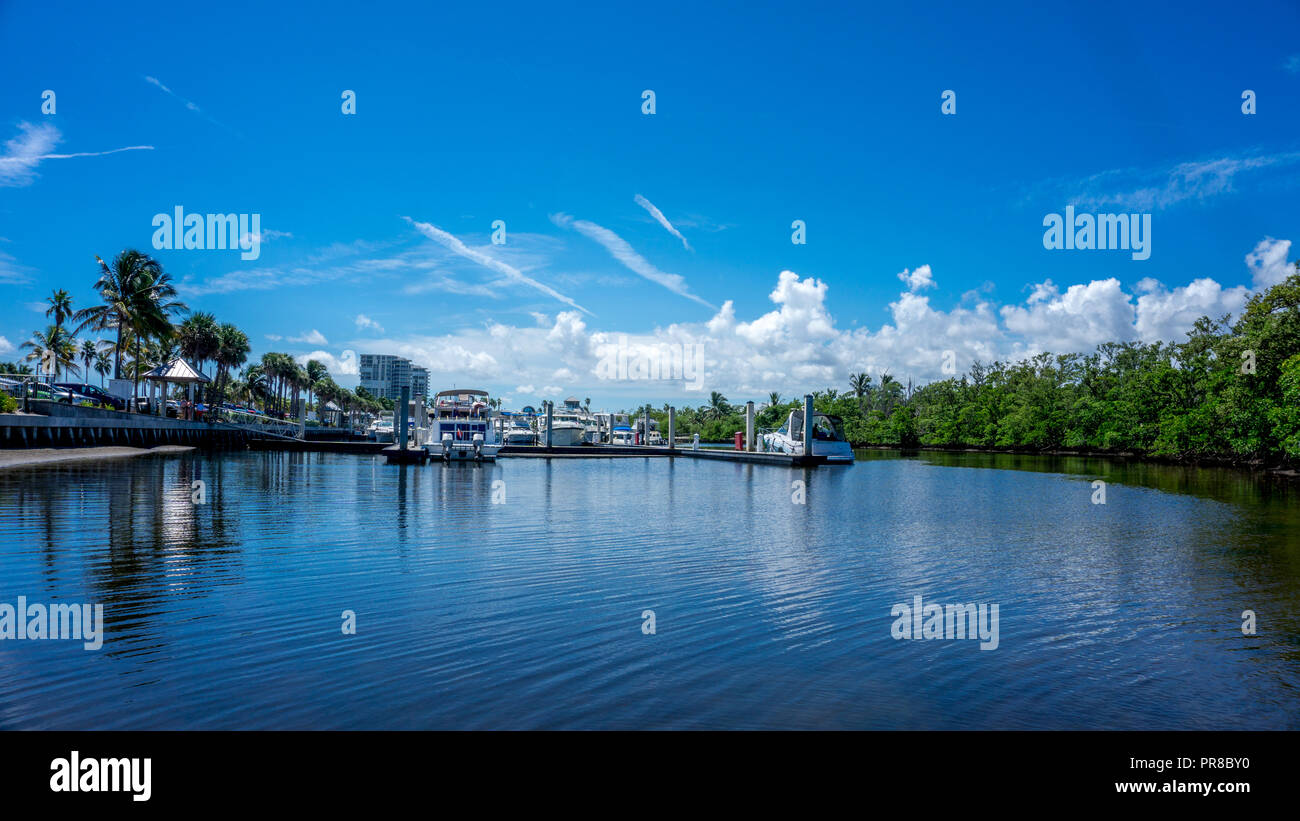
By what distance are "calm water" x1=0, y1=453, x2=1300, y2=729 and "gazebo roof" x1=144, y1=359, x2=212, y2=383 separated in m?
54.9

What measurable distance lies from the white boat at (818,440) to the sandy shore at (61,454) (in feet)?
188

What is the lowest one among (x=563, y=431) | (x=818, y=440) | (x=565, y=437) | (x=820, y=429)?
(x=565, y=437)

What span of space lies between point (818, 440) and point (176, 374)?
68808mm

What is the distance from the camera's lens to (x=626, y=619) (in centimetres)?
1151

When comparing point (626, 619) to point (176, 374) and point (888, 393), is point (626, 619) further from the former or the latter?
point (888, 393)

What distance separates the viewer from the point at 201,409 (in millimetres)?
92562

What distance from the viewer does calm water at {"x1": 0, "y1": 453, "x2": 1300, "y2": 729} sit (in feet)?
25.9

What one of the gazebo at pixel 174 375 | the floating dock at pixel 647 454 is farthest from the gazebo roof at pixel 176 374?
the floating dock at pixel 647 454

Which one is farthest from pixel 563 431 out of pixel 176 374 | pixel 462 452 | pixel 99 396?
pixel 99 396

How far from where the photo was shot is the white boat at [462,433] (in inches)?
2386
